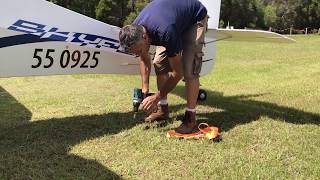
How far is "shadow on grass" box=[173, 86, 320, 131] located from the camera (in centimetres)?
629

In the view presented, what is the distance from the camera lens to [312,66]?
45.0 ft

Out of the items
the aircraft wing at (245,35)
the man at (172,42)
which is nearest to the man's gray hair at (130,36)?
the man at (172,42)

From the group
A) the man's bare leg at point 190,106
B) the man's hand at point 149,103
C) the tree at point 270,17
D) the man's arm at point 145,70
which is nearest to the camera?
the man's hand at point 149,103

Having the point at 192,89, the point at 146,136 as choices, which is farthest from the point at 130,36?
the point at 146,136

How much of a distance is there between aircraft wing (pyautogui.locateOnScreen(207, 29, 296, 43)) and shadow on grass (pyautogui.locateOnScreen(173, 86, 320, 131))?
1049 millimetres

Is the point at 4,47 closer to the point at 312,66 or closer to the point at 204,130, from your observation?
the point at 204,130

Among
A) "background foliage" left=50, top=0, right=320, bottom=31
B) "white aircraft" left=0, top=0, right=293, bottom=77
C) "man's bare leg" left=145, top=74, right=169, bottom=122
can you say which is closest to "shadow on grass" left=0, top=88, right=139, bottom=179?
"man's bare leg" left=145, top=74, right=169, bottom=122

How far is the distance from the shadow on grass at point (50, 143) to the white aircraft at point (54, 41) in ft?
2.27

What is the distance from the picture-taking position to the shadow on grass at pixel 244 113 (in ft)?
20.6

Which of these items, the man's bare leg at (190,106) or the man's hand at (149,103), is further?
the man's bare leg at (190,106)

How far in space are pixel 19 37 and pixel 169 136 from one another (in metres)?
2.18

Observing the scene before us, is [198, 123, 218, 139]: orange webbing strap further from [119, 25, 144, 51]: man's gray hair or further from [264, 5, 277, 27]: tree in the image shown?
[264, 5, 277, 27]: tree

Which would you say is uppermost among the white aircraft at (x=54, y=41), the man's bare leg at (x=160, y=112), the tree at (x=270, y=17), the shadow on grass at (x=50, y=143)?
the white aircraft at (x=54, y=41)

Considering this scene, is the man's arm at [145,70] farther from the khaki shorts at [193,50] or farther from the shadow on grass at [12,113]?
the shadow on grass at [12,113]
